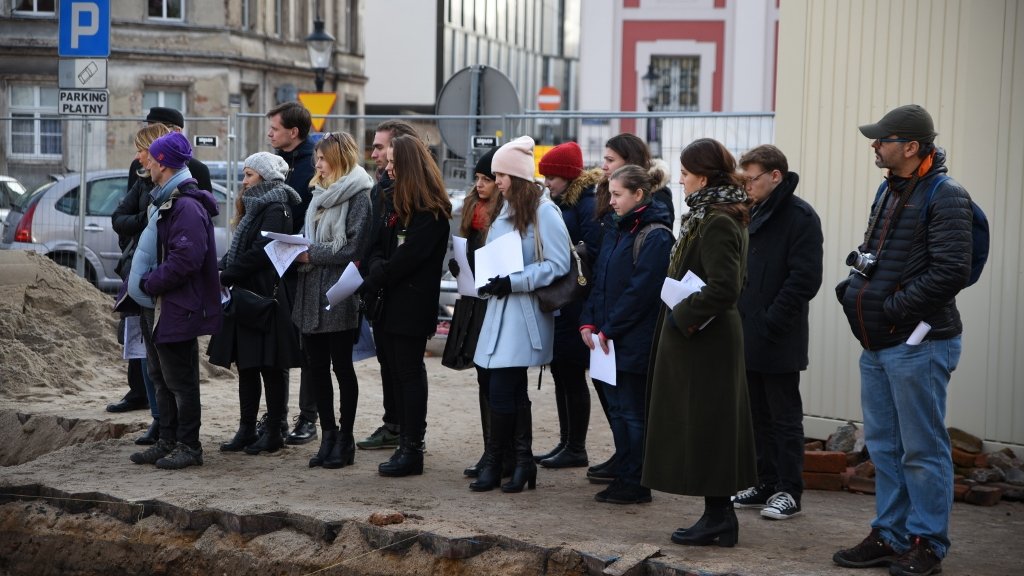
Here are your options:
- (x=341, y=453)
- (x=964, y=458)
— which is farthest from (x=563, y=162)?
(x=964, y=458)

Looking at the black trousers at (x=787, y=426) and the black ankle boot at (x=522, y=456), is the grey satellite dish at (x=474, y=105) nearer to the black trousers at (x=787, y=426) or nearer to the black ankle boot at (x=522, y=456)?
the black ankle boot at (x=522, y=456)

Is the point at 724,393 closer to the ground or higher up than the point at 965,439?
higher up

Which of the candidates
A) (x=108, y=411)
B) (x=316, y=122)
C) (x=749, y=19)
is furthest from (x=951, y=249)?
(x=749, y=19)

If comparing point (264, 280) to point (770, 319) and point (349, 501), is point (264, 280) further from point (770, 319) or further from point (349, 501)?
point (770, 319)

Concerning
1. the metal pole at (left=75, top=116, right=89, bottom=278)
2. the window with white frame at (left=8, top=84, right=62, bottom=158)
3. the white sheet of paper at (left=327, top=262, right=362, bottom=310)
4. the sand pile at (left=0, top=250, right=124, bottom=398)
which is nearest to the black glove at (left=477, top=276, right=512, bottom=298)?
the white sheet of paper at (left=327, top=262, right=362, bottom=310)

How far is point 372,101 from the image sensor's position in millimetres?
52031

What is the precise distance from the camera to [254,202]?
8078 millimetres

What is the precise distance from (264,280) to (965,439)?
4214 millimetres

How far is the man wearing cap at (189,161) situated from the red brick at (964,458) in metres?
4.79

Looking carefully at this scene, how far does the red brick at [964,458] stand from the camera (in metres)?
7.71

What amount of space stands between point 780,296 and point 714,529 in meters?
1.28

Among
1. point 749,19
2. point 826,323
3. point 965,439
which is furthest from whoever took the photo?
point 749,19

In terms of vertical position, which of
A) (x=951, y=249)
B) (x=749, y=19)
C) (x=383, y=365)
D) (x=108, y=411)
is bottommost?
(x=108, y=411)

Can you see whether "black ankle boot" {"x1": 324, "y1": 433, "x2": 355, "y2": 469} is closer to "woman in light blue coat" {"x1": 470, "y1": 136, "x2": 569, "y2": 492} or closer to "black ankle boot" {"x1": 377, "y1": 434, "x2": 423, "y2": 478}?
"black ankle boot" {"x1": 377, "y1": 434, "x2": 423, "y2": 478}
